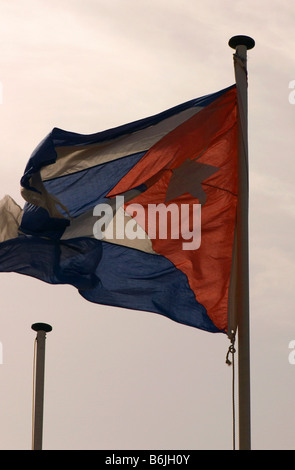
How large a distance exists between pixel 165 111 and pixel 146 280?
2.76 metres

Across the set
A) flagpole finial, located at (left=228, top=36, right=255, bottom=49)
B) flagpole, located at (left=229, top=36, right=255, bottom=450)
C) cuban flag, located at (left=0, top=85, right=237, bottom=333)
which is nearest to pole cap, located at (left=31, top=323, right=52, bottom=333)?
cuban flag, located at (left=0, top=85, right=237, bottom=333)

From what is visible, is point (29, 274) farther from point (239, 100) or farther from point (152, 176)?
point (239, 100)

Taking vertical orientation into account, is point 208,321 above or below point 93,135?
below

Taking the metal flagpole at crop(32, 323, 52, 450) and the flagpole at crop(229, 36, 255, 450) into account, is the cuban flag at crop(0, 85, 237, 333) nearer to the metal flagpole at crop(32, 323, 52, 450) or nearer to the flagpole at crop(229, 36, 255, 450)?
the flagpole at crop(229, 36, 255, 450)

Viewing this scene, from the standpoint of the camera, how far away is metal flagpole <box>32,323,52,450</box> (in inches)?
827

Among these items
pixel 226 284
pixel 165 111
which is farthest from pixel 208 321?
pixel 165 111

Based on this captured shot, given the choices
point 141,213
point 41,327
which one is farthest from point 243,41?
point 41,327

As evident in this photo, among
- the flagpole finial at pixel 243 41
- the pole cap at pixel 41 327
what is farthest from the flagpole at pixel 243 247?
the pole cap at pixel 41 327

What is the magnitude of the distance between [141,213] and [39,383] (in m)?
3.37

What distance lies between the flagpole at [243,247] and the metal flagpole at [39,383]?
13.6ft

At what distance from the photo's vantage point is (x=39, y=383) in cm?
2136

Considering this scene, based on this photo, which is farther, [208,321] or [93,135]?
[93,135]

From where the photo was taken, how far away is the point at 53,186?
20891 mm

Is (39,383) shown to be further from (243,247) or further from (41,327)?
(243,247)
